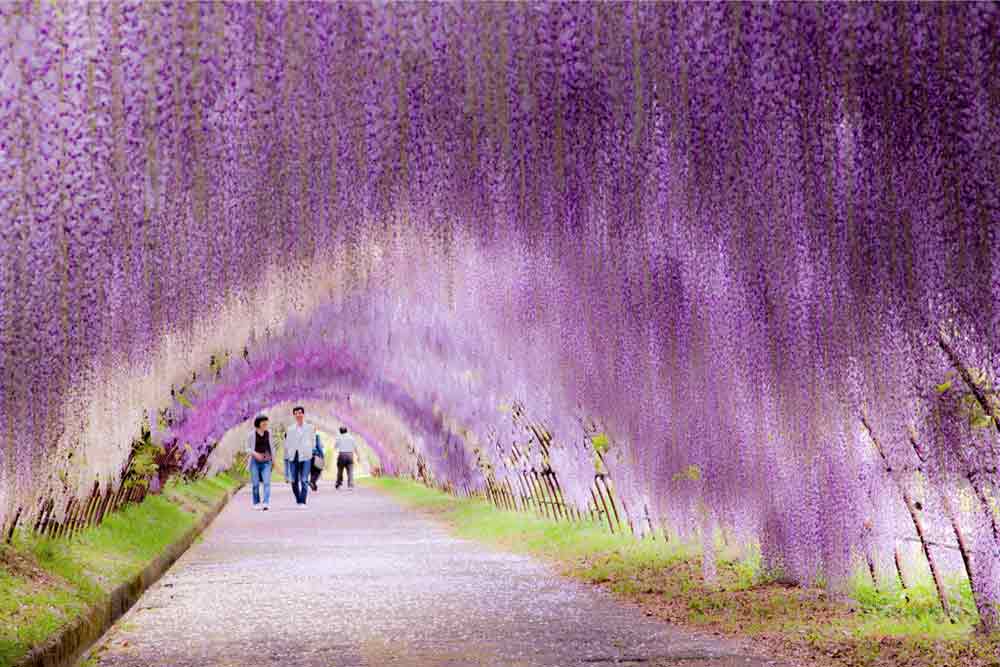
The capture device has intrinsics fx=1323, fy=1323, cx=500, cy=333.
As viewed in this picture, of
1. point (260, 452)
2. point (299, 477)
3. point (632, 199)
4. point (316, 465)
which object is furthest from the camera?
point (316, 465)

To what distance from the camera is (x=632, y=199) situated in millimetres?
7410

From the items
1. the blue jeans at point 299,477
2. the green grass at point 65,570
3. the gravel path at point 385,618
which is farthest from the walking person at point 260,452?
the gravel path at point 385,618

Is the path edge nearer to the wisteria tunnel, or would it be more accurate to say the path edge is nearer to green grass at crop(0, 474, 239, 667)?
green grass at crop(0, 474, 239, 667)

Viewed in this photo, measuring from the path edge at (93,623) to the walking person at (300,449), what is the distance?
10.5 m

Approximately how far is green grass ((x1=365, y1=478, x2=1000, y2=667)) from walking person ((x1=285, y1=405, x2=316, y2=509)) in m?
11.8

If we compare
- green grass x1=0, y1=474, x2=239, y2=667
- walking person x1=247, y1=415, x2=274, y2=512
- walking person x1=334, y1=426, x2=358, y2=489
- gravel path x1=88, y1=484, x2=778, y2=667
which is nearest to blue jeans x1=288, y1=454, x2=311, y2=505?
walking person x1=247, y1=415, x2=274, y2=512

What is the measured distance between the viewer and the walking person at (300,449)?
25859mm

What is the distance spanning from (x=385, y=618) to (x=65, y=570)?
9.65 ft

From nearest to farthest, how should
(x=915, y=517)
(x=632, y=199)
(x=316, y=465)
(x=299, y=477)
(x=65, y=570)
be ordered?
(x=632, y=199)
(x=915, y=517)
(x=65, y=570)
(x=299, y=477)
(x=316, y=465)

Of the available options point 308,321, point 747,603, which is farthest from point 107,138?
point 308,321

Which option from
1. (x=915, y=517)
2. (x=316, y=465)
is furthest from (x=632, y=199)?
(x=316, y=465)

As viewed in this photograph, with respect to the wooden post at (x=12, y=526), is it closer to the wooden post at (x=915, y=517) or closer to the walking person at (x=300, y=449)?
the wooden post at (x=915, y=517)

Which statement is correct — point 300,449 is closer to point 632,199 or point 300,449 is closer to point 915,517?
point 915,517

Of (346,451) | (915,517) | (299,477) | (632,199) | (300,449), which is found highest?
(346,451)
